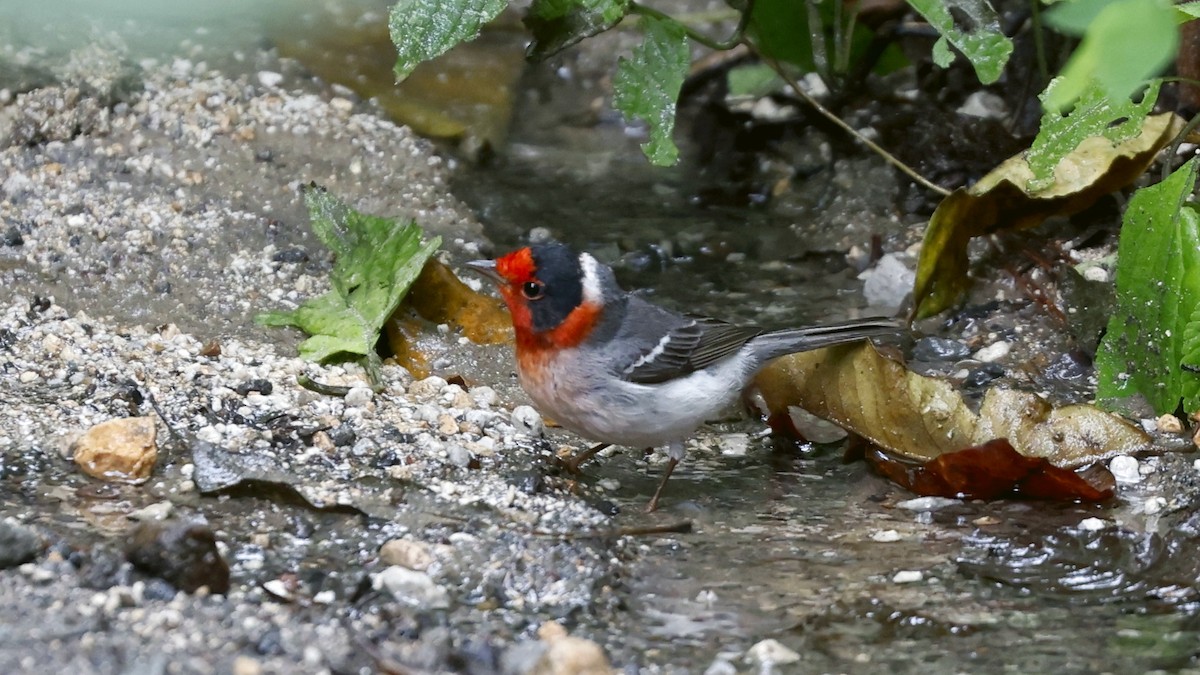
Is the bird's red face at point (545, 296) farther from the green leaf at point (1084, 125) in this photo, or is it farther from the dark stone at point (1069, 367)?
the dark stone at point (1069, 367)

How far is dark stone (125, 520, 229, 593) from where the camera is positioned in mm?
3127

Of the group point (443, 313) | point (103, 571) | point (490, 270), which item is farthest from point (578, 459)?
point (103, 571)

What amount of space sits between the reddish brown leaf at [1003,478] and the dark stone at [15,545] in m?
2.50

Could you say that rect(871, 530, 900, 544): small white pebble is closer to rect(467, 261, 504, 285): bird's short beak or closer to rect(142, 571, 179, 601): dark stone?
rect(467, 261, 504, 285): bird's short beak

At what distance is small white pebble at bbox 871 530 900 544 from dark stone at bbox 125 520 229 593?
1.82m

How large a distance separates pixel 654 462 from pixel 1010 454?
4.55 ft

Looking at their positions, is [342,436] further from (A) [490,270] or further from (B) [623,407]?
(B) [623,407]

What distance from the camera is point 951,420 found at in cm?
432

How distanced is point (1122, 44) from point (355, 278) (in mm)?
3534

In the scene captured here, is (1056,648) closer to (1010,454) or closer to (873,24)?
(1010,454)

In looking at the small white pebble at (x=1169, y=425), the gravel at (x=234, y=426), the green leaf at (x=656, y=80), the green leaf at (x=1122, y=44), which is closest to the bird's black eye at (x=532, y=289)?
the gravel at (x=234, y=426)

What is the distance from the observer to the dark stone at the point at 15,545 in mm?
3115

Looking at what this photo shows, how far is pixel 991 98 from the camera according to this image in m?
6.94

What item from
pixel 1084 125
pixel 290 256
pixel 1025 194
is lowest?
pixel 290 256
